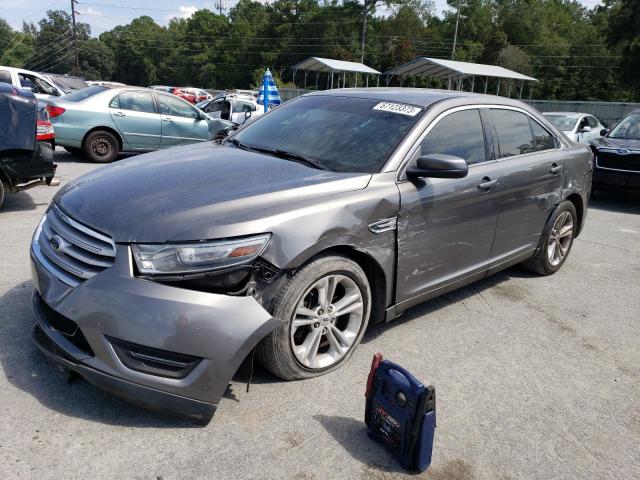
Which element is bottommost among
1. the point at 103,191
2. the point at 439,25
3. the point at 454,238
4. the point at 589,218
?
the point at 589,218

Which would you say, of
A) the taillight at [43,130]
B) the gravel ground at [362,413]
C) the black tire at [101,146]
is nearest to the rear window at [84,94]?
the black tire at [101,146]

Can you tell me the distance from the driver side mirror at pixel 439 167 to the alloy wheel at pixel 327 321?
2.75ft

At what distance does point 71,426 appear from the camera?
2.57 metres

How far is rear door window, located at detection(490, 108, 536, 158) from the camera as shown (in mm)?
4266

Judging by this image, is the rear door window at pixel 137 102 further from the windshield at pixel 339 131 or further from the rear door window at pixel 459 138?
the rear door window at pixel 459 138

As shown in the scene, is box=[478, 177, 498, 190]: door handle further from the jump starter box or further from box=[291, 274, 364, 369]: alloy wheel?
the jump starter box

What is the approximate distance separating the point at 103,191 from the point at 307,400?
1621mm

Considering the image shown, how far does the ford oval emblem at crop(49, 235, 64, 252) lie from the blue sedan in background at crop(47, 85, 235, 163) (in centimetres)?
796

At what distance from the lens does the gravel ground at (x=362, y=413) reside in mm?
2430

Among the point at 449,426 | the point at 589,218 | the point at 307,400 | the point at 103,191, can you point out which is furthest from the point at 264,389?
the point at 589,218

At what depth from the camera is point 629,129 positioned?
9977 millimetres

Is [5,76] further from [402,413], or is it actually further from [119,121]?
[402,413]

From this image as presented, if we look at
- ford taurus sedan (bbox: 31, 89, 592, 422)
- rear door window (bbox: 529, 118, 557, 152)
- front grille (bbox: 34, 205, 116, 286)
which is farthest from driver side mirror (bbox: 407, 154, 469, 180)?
front grille (bbox: 34, 205, 116, 286)

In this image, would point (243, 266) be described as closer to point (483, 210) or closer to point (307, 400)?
point (307, 400)
